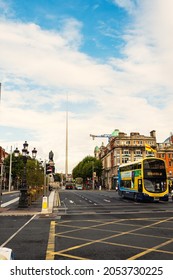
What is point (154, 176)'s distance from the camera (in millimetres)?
31031

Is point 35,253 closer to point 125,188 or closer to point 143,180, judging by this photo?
point 143,180

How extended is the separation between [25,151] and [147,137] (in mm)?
82882

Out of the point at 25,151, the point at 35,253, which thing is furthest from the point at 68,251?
the point at 25,151

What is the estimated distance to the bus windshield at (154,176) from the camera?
3097 centimetres

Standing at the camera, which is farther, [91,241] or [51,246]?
[91,241]

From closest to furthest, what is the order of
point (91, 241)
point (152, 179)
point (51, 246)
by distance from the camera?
point (51, 246)
point (91, 241)
point (152, 179)

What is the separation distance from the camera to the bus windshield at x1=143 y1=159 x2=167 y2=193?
31.0 meters

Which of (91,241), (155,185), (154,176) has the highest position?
(154,176)

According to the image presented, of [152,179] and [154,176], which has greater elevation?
[154,176]

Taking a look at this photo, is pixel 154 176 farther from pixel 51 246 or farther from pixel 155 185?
pixel 51 246

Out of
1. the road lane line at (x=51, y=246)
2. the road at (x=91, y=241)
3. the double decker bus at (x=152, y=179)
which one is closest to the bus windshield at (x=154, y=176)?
the double decker bus at (x=152, y=179)

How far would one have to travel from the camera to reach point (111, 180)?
115 meters

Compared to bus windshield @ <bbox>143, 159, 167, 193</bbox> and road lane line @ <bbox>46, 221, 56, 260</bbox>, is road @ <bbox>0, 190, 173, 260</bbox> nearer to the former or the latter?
road lane line @ <bbox>46, 221, 56, 260</bbox>

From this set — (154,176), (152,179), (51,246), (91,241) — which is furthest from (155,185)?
(51,246)
